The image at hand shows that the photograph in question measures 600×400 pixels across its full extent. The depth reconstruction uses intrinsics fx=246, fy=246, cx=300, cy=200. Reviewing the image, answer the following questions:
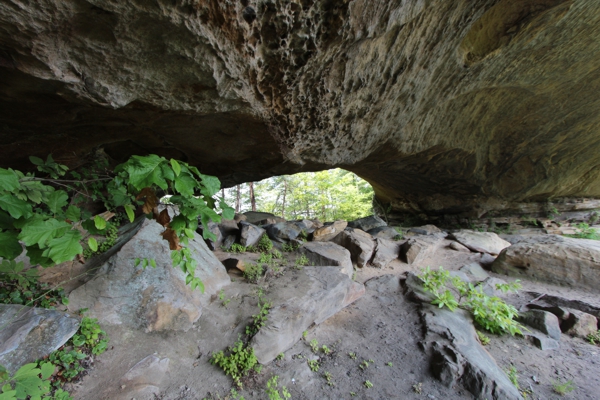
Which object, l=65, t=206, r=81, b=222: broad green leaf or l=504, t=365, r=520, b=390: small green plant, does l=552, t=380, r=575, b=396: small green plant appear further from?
l=65, t=206, r=81, b=222: broad green leaf

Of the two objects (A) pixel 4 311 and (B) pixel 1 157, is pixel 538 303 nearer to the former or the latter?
(A) pixel 4 311

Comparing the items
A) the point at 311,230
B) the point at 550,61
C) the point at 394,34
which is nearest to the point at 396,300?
the point at 311,230

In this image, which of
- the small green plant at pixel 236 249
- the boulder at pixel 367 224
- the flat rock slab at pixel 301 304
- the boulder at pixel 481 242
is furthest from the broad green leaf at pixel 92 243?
the boulder at pixel 481 242

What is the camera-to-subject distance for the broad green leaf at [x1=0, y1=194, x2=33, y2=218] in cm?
124

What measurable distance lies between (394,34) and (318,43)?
1.47 metres

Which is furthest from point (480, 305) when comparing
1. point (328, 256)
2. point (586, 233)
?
point (586, 233)

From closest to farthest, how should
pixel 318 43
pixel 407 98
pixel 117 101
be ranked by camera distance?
pixel 117 101 → pixel 318 43 → pixel 407 98

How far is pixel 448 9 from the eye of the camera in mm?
3867

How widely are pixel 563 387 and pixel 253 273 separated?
412 centimetres

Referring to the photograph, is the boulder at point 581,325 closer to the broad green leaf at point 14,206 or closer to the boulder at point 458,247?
the boulder at point 458,247

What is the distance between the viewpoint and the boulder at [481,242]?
703cm

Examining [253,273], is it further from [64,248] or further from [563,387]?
[563,387]

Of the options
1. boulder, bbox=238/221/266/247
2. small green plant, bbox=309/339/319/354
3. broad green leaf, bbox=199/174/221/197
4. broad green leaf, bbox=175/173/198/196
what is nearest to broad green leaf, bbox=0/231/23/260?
broad green leaf, bbox=175/173/198/196

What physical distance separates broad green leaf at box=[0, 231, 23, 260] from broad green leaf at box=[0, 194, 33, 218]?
136 millimetres
